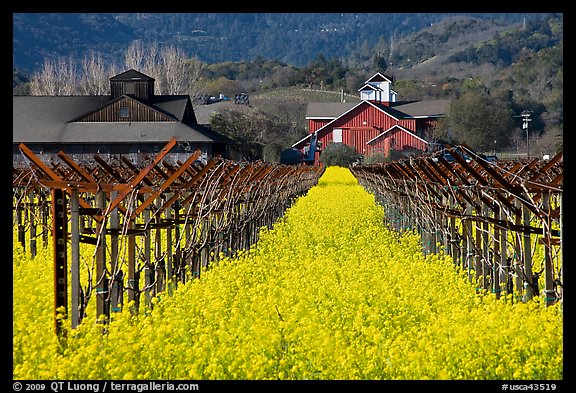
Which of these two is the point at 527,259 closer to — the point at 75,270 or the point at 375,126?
the point at 75,270

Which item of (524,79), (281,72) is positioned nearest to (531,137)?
(524,79)

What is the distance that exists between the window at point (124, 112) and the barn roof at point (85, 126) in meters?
0.76

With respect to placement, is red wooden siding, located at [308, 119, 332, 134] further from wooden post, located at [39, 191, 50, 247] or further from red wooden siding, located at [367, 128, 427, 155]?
wooden post, located at [39, 191, 50, 247]

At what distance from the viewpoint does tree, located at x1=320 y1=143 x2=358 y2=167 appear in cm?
7712

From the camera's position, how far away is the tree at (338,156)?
253 feet

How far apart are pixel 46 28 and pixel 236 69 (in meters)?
40.3

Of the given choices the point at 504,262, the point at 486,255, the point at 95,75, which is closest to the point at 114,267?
the point at 504,262

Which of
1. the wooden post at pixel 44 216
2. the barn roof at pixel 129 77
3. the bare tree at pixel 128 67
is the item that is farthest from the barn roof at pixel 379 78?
the wooden post at pixel 44 216

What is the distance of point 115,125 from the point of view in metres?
54.7

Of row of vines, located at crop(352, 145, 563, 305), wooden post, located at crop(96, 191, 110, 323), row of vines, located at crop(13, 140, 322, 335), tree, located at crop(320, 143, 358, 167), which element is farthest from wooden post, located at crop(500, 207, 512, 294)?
tree, located at crop(320, 143, 358, 167)

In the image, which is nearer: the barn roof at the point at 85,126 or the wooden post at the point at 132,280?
the wooden post at the point at 132,280

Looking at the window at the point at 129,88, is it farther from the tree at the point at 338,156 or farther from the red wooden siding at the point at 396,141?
the red wooden siding at the point at 396,141

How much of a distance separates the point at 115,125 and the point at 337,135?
33.8 meters
